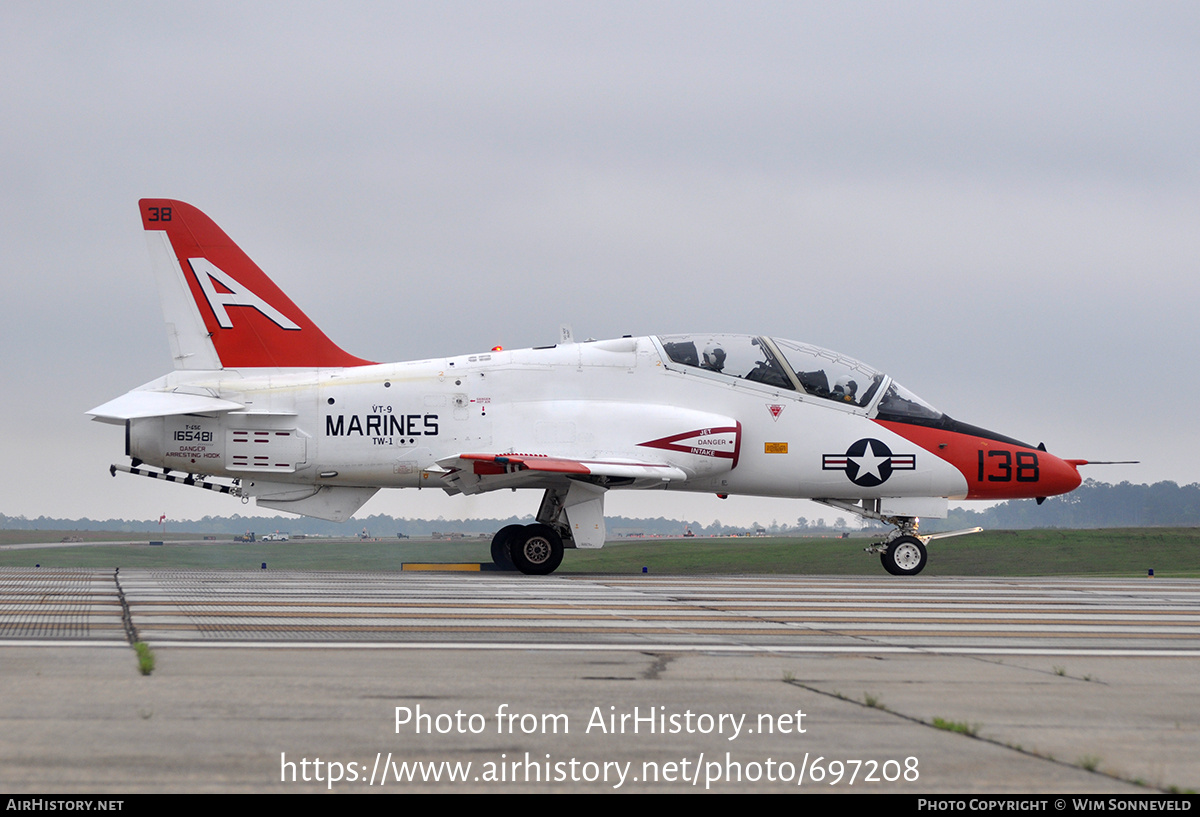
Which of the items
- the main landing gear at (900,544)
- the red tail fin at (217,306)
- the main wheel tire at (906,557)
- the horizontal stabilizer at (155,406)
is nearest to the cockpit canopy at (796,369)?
the main landing gear at (900,544)

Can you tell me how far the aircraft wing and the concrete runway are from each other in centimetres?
577

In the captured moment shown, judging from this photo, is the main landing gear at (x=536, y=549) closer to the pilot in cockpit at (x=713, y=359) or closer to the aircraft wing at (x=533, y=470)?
the aircraft wing at (x=533, y=470)

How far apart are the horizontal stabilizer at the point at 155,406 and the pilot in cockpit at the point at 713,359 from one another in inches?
304

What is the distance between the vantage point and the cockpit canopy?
60.1ft

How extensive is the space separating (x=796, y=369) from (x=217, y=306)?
32.7 feet

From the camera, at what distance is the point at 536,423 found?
1788 cm

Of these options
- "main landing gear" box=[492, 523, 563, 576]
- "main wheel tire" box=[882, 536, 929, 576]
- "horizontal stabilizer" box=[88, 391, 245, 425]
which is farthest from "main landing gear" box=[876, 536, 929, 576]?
"horizontal stabilizer" box=[88, 391, 245, 425]

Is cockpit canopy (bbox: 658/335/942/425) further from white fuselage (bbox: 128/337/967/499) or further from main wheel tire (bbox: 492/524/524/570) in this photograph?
main wheel tire (bbox: 492/524/524/570)

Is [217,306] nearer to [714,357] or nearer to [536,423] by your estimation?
[536,423]

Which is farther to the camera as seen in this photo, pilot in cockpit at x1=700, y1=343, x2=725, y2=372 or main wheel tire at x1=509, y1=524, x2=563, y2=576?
pilot in cockpit at x1=700, y1=343, x2=725, y2=372

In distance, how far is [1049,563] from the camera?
146 feet

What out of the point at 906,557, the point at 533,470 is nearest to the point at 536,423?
the point at 533,470
